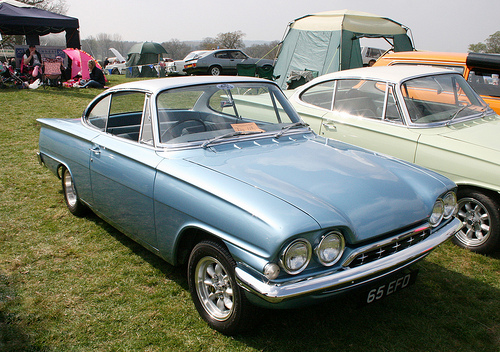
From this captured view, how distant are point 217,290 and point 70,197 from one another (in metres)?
2.66

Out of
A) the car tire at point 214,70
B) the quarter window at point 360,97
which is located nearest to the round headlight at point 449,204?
the quarter window at point 360,97

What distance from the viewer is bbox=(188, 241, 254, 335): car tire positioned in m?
2.45

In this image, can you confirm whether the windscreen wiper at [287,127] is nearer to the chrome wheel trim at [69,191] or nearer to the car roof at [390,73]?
the car roof at [390,73]

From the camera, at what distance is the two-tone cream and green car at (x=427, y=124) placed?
3.81 metres

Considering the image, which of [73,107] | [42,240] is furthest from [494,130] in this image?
[73,107]

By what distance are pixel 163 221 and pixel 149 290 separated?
657mm

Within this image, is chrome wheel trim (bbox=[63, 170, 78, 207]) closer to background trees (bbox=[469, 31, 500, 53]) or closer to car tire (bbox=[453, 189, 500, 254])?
car tire (bbox=[453, 189, 500, 254])

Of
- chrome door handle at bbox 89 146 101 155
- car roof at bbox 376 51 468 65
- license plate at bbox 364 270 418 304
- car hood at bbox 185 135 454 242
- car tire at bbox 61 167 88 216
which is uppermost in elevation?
car roof at bbox 376 51 468 65

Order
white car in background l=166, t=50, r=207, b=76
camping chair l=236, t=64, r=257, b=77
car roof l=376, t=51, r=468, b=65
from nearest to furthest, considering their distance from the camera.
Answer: car roof l=376, t=51, r=468, b=65
camping chair l=236, t=64, r=257, b=77
white car in background l=166, t=50, r=207, b=76

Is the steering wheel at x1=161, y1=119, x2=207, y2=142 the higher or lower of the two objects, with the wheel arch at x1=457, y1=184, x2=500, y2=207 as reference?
higher

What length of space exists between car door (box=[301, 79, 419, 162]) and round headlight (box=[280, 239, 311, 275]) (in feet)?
8.03

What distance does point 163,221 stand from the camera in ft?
9.46

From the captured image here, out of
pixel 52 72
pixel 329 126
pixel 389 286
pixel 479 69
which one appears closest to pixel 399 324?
pixel 389 286

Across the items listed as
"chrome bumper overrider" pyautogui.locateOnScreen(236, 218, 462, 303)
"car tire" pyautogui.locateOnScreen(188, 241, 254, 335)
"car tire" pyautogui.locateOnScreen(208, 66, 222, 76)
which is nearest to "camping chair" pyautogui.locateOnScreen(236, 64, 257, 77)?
"car tire" pyautogui.locateOnScreen(208, 66, 222, 76)
